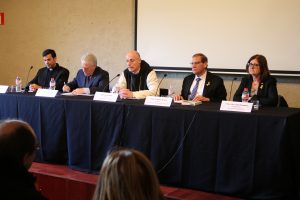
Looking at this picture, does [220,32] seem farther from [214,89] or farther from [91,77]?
[91,77]

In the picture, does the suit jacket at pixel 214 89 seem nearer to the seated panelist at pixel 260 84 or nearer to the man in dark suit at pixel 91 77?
the seated panelist at pixel 260 84

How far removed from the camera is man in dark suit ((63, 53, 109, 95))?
4.05 metres

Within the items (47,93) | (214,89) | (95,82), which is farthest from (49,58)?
(214,89)

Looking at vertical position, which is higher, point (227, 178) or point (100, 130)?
point (100, 130)

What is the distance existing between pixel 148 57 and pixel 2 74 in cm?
278

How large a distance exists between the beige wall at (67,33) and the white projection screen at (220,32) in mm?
231

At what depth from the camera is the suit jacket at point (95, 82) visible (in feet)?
13.1

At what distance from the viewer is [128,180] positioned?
949mm

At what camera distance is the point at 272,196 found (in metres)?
2.57

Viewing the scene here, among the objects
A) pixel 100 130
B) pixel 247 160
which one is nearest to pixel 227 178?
pixel 247 160

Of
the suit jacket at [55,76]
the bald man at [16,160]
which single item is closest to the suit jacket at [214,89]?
the suit jacket at [55,76]

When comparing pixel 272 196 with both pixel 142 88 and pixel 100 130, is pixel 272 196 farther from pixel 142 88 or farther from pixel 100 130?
pixel 142 88

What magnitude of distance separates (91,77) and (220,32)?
161 centimetres

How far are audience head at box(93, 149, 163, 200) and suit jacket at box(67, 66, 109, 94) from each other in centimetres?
297
